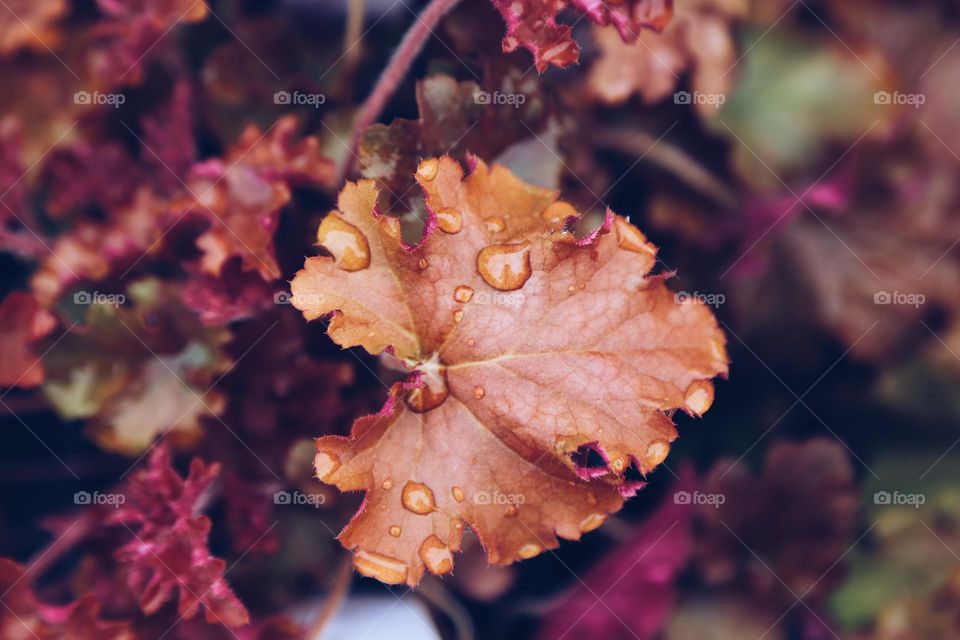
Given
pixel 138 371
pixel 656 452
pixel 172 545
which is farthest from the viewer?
pixel 138 371

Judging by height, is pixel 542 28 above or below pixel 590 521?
above

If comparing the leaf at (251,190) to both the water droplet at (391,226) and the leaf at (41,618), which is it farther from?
the leaf at (41,618)

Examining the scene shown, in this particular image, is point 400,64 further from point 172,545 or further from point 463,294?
point 172,545

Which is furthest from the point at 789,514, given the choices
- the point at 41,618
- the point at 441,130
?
the point at 41,618

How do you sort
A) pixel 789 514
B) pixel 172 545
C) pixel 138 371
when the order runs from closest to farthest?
pixel 172 545 → pixel 138 371 → pixel 789 514

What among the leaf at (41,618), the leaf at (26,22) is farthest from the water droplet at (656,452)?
the leaf at (26,22)
